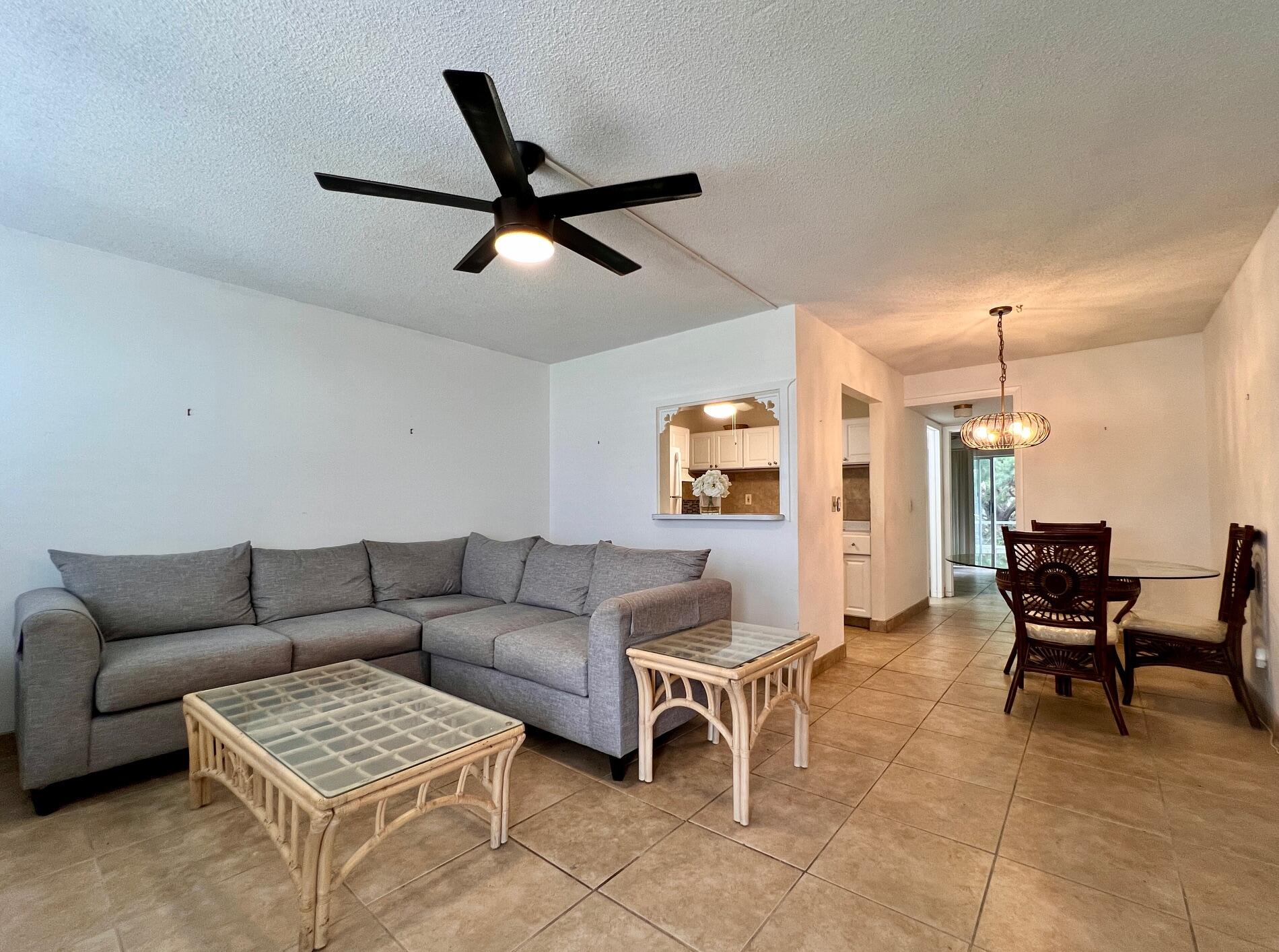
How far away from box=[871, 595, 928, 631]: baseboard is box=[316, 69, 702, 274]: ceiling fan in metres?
4.20

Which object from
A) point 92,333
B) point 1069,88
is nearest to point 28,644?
point 92,333

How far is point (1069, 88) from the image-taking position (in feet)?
5.45

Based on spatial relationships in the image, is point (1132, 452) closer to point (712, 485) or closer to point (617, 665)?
point (712, 485)

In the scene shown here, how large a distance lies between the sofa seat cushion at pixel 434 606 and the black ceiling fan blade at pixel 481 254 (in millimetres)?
1962

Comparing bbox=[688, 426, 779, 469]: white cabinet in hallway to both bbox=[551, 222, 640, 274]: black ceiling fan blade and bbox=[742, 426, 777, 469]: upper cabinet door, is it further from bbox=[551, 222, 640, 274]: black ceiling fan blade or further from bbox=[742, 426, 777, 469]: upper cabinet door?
bbox=[551, 222, 640, 274]: black ceiling fan blade

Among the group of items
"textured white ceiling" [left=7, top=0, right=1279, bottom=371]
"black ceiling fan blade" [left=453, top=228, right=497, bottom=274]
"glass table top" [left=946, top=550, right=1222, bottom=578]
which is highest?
"textured white ceiling" [left=7, top=0, right=1279, bottom=371]

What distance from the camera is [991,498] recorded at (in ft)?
A: 30.5

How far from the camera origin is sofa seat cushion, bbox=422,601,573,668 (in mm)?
2848

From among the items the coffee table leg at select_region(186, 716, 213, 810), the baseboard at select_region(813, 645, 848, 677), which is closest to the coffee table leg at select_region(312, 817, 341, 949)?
the coffee table leg at select_region(186, 716, 213, 810)

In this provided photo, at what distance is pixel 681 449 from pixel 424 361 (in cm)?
208

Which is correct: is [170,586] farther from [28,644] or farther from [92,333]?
[92,333]

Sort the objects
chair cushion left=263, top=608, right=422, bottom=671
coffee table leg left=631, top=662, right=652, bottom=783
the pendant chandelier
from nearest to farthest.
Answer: coffee table leg left=631, top=662, right=652, bottom=783 → chair cushion left=263, top=608, right=422, bottom=671 → the pendant chandelier

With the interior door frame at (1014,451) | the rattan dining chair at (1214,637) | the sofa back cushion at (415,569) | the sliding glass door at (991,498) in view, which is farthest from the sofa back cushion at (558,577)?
the sliding glass door at (991,498)

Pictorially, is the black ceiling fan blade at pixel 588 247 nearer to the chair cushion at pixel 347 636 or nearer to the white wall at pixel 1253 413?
the chair cushion at pixel 347 636
